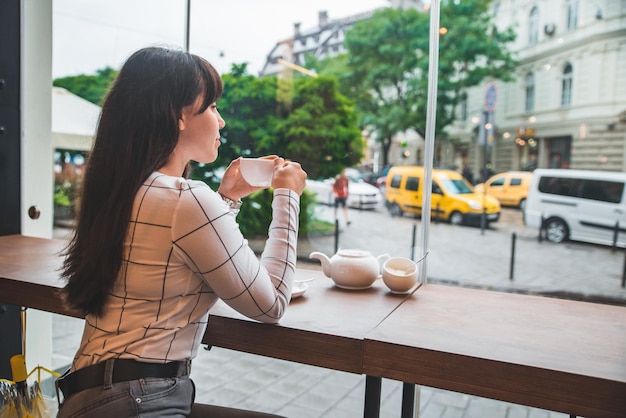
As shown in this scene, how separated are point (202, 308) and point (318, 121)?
431 centimetres

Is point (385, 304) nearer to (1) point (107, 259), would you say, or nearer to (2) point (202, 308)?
(2) point (202, 308)

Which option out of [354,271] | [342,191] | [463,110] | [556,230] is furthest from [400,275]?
[556,230]

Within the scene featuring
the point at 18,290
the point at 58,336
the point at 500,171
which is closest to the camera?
the point at 18,290

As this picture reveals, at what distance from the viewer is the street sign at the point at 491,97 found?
5570mm

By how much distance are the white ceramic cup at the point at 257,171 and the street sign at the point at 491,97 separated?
4.96 m

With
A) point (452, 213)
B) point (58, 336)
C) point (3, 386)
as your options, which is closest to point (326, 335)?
point (3, 386)

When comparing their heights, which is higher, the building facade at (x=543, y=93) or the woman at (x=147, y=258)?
the building facade at (x=543, y=93)

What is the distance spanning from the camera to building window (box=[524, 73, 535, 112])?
569 centimetres

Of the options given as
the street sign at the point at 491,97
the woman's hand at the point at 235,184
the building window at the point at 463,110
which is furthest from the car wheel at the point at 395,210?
the woman's hand at the point at 235,184

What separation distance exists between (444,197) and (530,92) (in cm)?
166

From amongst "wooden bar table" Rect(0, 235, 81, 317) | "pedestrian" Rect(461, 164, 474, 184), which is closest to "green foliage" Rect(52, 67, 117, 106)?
"wooden bar table" Rect(0, 235, 81, 317)

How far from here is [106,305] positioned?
887 millimetres

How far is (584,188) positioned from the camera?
17.7ft

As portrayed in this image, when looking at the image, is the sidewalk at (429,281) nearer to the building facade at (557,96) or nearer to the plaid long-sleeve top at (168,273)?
the building facade at (557,96)
